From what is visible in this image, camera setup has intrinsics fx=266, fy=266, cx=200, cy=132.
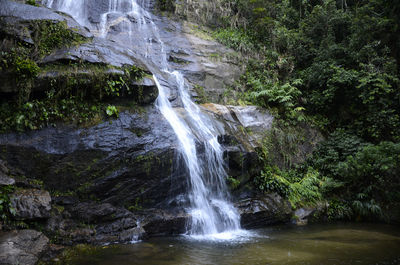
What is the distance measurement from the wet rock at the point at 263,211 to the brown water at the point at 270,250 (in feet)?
2.22

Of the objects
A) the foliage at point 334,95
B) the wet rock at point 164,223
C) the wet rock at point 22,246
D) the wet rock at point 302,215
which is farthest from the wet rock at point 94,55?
the wet rock at point 302,215

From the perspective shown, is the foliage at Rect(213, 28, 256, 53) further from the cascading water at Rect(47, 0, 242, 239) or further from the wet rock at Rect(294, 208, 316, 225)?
the wet rock at Rect(294, 208, 316, 225)

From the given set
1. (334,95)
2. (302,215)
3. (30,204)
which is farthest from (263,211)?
(334,95)

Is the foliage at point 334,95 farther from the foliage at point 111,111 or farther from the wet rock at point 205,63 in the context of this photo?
the foliage at point 111,111

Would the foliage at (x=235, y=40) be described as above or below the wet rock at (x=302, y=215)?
above

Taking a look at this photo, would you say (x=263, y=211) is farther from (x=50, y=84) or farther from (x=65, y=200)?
(x=50, y=84)

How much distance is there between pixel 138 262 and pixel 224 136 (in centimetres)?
520

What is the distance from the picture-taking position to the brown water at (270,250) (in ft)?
16.5

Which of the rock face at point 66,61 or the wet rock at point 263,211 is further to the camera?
the wet rock at point 263,211

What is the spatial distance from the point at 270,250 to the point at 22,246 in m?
4.75

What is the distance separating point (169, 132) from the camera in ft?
25.6

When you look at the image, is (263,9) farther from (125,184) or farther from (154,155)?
(125,184)

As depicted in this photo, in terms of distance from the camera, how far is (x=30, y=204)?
536 centimetres

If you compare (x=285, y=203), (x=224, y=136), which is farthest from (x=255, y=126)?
(x=285, y=203)
